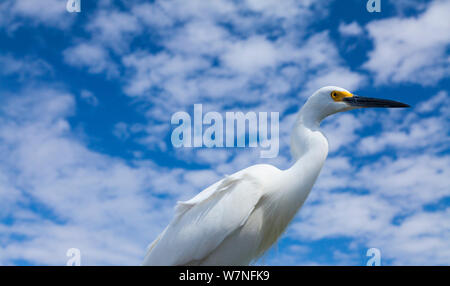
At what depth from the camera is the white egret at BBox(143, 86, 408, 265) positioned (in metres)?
3.94

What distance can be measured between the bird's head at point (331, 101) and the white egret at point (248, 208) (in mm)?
12

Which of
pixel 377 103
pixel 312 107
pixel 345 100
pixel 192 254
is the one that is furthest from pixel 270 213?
→ pixel 377 103

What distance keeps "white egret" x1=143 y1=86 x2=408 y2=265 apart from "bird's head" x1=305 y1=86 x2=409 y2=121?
0.01 meters

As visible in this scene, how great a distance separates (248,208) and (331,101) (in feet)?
5.47

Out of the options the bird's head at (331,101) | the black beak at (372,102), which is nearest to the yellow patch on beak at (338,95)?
the bird's head at (331,101)

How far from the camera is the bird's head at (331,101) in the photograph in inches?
172

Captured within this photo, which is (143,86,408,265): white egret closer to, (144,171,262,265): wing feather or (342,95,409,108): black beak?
A: (144,171,262,265): wing feather

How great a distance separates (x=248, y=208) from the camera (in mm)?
3928

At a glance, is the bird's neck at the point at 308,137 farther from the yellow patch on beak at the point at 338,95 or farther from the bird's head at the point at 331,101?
the yellow patch on beak at the point at 338,95

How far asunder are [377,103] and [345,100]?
1.84 feet

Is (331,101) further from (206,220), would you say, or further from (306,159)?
(206,220)

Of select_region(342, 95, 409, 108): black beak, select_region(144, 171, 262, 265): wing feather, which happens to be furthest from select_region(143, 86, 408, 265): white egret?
select_region(342, 95, 409, 108): black beak
